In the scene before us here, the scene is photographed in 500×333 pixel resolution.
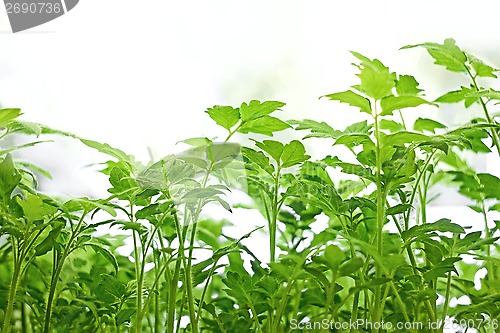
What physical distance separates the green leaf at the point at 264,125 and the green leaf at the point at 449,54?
6.0 inches

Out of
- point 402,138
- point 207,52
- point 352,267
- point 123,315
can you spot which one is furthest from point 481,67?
point 207,52

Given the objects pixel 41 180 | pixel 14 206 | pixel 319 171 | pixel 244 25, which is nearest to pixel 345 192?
pixel 319 171

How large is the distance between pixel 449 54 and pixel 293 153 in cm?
19

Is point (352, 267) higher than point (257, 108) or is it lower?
lower

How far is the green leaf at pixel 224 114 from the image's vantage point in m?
0.59

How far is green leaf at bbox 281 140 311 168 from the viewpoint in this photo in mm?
593

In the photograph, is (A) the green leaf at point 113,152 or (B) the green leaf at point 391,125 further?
(B) the green leaf at point 391,125

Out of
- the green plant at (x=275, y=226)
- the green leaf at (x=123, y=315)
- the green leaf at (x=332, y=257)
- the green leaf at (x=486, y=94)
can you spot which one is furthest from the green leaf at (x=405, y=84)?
the green leaf at (x=123, y=315)

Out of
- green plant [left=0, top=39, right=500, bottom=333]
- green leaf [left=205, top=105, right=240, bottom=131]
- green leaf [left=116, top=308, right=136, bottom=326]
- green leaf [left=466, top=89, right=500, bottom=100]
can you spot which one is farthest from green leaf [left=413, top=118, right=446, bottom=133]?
green leaf [left=116, top=308, right=136, bottom=326]

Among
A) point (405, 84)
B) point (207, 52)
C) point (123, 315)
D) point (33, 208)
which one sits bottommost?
point (123, 315)

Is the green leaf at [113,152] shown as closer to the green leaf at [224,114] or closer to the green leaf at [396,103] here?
the green leaf at [224,114]

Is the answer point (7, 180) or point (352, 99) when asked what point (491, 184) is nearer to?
point (352, 99)

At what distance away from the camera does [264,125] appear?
604mm

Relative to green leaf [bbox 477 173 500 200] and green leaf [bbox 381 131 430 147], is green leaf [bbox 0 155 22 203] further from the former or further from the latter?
green leaf [bbox 477 173 500 200]
